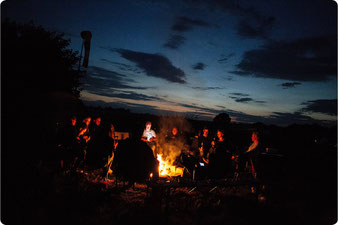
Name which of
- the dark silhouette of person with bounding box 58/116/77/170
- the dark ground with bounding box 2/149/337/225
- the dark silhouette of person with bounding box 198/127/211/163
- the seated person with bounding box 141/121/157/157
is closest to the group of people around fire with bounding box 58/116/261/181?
the dark silhouette of person with bounding box 58/116/77/170

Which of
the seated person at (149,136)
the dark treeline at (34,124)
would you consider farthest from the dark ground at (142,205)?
the seated person at (149,136)

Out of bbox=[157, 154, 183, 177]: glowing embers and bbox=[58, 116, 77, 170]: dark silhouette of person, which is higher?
bbox=[58, 116, 77, 170]: dark silhouette of person

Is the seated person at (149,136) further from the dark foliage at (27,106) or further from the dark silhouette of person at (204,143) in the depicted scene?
the dark foliage at (27,106)

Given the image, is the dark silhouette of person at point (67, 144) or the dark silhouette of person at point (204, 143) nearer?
the dark silhouette of person at point (67, 144)

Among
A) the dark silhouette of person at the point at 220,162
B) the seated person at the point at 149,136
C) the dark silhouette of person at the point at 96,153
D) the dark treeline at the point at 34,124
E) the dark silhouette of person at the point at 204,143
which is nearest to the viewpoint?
the dark treeline at the point at 34,124

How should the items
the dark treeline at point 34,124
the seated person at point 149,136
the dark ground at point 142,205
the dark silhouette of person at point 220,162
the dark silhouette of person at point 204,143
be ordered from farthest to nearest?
the seated person at point 149,136 → the dark silhouette of person at point 204,143 → the dark silhouette of person at point 220,162 → the dark treeline at point 34,124 → the dark ground at point 142,205

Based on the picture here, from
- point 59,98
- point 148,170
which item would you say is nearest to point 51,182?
point 148,170

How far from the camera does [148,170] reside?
14.0ft

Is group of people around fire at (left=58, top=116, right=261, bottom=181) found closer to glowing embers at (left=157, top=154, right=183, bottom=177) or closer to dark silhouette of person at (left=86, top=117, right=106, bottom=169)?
dark silhouette of person at (left=86, top=117, right=106, bottom=169)

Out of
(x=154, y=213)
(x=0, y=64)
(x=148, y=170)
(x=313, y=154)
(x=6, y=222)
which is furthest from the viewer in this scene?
(x=313, y=154)

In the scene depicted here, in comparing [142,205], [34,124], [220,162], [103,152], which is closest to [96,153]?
[103,152]

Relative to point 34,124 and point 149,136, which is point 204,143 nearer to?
point 149,136

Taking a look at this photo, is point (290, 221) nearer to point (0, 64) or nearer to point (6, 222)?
point (6, 222)

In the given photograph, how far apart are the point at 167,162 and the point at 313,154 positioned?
12854 millimetres
